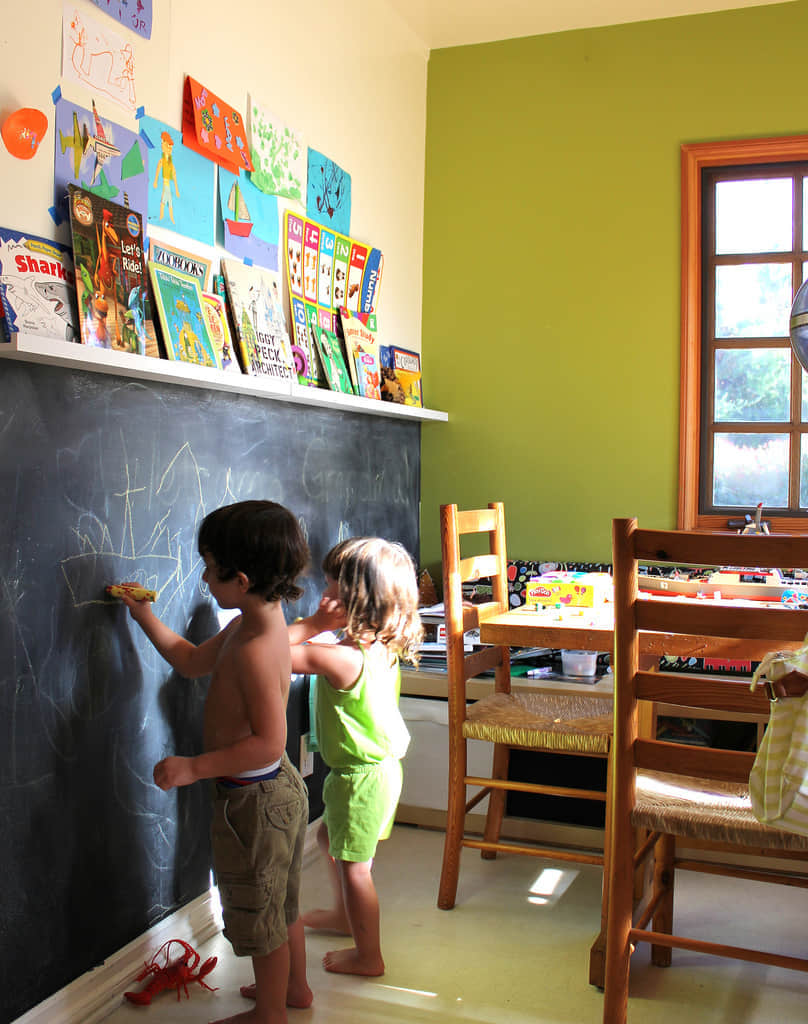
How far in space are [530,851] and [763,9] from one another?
9.37ft

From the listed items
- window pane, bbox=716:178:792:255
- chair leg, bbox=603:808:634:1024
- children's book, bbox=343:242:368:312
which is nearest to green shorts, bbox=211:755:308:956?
chair leg, bbox=603:808:634:1024

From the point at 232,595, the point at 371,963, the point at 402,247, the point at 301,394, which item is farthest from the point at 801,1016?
the point at 402,247

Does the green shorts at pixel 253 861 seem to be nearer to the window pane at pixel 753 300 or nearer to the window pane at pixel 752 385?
the window pane at pixel 752 385

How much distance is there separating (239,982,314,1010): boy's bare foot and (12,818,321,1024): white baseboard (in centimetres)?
23

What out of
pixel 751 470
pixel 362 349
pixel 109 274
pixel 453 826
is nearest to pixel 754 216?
pixel 751 470

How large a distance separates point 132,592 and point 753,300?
8.19 ft

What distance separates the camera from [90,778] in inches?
71.1

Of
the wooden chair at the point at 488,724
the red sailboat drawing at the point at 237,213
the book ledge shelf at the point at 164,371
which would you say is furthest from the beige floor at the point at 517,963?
the red sailboat drawing at the point at 237,213

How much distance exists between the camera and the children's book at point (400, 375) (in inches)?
Answer: 128

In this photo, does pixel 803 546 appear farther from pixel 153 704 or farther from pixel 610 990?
pixel 153 704

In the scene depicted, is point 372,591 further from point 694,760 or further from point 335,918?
point 335,918

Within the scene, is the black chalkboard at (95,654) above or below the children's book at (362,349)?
below

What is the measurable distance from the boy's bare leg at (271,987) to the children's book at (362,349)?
1.67m

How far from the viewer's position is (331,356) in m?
2.76
